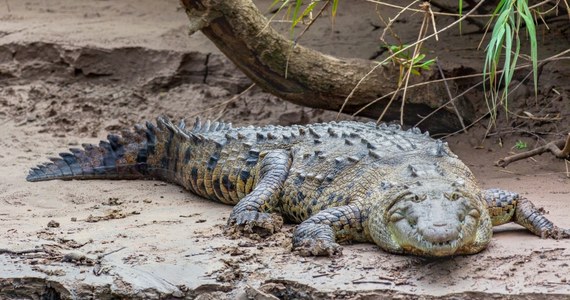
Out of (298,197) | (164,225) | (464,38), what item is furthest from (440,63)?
(164,225)

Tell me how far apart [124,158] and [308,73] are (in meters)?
1.54

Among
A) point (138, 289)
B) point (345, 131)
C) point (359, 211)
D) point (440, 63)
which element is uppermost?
point (440, 63)

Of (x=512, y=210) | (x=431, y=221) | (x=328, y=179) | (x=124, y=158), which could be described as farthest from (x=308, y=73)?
(x=431, y=221)

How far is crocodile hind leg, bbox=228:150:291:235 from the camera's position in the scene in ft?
17.8

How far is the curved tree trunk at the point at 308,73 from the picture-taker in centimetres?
693

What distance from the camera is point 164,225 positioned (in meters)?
5.69

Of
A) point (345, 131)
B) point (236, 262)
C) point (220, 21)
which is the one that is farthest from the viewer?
point (220, 21)

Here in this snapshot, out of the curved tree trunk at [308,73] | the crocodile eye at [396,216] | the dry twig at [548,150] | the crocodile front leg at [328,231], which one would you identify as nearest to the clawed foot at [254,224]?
the crocodile front leg at [328,231]

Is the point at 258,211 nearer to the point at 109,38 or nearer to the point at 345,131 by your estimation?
the point at 345,131

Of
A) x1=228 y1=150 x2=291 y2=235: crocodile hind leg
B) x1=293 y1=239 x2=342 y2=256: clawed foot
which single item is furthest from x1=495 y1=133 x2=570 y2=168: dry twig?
x1=293 y1=239 x2=342 y2=256: clawed foot

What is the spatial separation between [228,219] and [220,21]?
1.78m

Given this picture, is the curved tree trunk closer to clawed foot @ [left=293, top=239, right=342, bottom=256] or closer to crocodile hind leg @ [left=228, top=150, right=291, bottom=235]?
crocodile hind leg @ [left=228, top=150, right=291, bottom=235]

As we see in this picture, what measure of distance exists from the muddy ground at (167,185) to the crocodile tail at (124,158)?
0.15 metres

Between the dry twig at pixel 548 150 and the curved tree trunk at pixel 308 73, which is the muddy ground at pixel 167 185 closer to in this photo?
the dry twig at pixel 548 150
